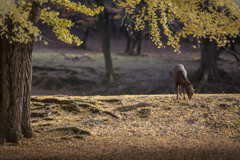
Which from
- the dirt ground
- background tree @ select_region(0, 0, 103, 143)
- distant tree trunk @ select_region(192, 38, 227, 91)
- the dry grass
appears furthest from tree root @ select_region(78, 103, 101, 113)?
distant tree trunk @ select_region(192, 38, 227, 91)

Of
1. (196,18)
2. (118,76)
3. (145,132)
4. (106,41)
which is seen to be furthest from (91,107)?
(118,76)

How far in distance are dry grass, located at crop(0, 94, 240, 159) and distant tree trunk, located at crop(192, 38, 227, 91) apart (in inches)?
247

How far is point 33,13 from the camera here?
628cm

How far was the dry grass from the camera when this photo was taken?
5.71 m

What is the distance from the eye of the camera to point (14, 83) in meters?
6.16

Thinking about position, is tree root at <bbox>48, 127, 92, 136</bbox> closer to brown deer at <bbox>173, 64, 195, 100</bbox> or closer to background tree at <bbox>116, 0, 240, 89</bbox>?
background tree at <bbox>116, 0, 240, 89</bbox>

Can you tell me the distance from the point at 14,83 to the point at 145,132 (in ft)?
12.5

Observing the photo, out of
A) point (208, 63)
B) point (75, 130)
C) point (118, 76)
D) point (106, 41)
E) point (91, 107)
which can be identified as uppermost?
point (106, 41)

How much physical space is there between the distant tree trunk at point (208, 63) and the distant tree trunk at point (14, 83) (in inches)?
450

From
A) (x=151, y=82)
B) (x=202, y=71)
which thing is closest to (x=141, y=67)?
(x=151, y=82)

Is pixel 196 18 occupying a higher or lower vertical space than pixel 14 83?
higher

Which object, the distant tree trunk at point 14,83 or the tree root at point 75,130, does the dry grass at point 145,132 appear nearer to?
the tree root at point 75,130

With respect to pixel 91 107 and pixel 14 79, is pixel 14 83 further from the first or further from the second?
pixel 91 107

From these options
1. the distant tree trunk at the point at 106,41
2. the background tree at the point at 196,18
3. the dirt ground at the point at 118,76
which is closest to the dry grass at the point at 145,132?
the background tree at the point at 196,18
